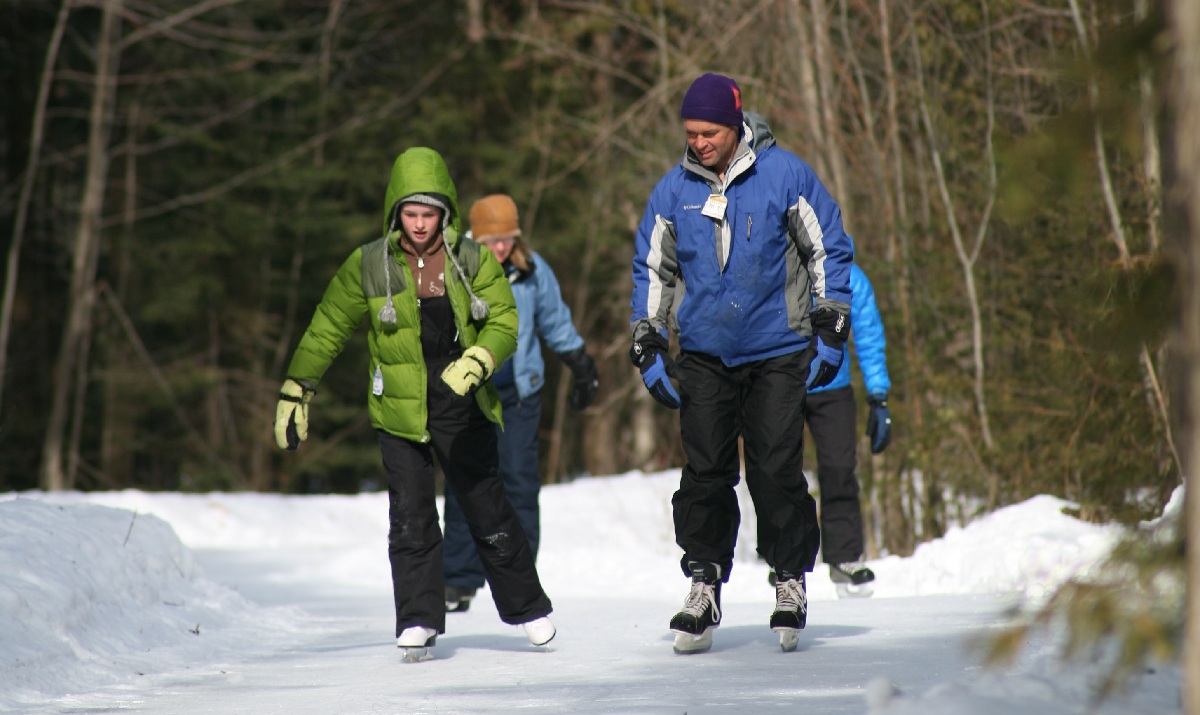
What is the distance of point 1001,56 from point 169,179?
15.4 metres

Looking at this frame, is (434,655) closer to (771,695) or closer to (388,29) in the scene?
(771,695)

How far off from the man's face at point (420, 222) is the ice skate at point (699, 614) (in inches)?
64.5

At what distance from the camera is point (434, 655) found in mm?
5887

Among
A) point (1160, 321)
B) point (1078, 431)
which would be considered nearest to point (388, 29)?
point (1078, 431)

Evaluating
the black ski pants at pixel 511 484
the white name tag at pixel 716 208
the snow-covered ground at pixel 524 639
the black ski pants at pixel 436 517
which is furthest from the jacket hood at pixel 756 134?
the black ski pants at pixel 511 484

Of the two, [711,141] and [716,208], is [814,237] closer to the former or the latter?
[716,208]

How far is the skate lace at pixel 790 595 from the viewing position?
534 centimetres

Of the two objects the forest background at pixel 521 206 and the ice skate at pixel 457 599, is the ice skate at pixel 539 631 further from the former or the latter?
the forest background at pixel 521 206

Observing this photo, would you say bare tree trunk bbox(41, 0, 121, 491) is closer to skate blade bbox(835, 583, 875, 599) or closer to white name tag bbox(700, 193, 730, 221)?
skate blade bbox(835, 583, 875, 599)

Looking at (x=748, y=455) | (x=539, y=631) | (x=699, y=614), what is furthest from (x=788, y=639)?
(x=539, y=631)

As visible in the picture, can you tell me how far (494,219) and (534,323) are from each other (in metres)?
0.62

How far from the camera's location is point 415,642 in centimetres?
558

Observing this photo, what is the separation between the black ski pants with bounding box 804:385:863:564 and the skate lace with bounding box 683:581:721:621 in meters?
2.47

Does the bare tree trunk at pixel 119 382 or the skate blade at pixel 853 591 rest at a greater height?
the bare tree trunk at pixel 119 382
